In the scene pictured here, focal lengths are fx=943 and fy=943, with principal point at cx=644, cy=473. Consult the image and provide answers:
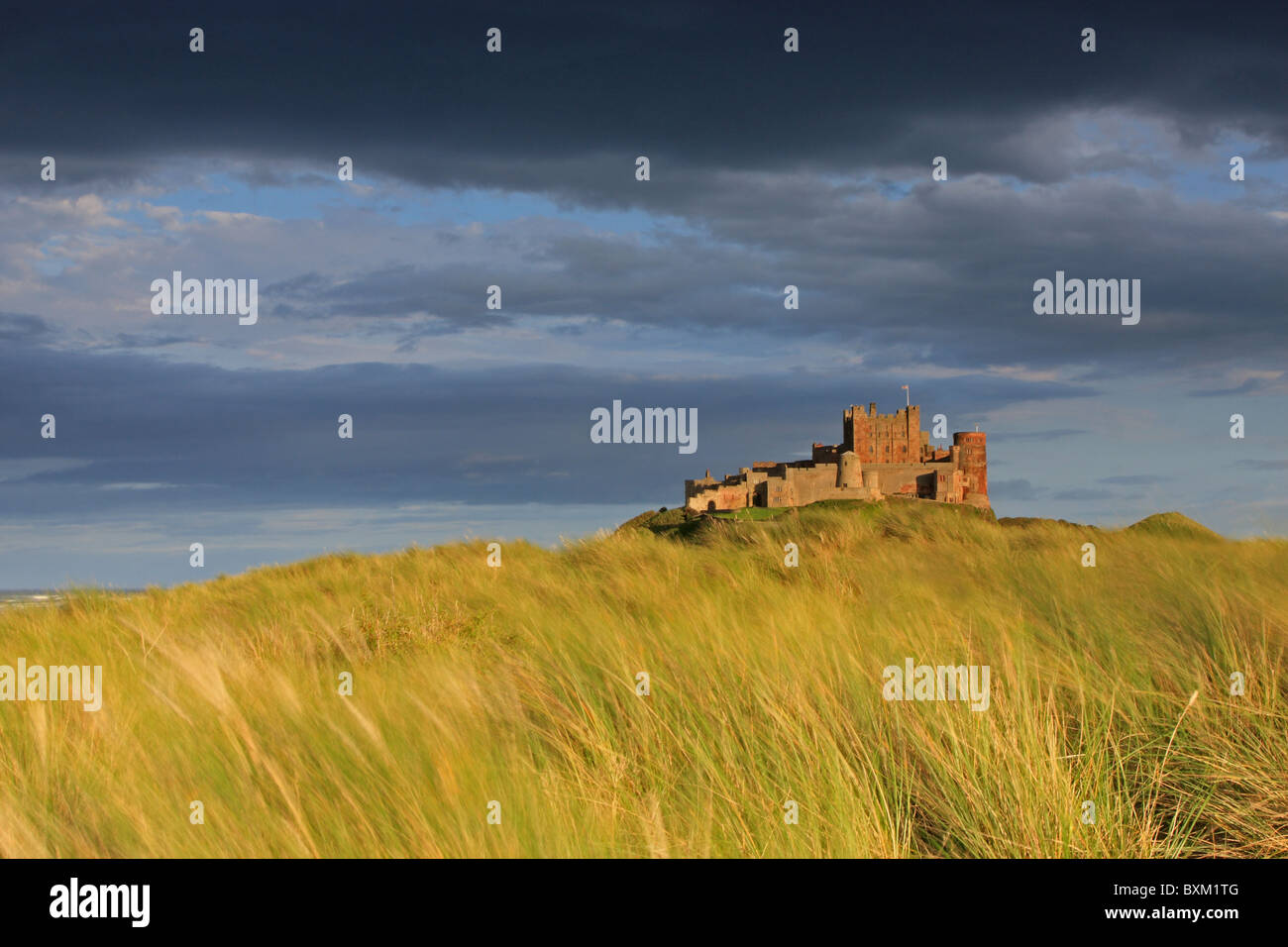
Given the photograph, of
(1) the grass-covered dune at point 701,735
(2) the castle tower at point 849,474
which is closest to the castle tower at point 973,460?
(2) the castle tower at point 849,474

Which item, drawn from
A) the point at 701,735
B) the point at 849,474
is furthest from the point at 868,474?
the point at 701,735

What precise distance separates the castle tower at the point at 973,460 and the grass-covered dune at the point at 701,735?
184ft

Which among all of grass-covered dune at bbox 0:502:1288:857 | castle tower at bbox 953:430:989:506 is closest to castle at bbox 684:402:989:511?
castle tower at bbox 953:430:989:506

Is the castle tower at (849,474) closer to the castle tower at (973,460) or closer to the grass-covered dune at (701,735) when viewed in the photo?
the castle tower at (973,460)

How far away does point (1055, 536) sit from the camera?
14531mm

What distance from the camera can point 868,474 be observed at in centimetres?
6100

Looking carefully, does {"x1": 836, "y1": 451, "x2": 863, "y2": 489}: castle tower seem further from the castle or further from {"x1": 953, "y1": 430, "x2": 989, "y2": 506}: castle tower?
{"x1": 953, "y1": 430, "x2": 989, "y2": 506}: castle tower

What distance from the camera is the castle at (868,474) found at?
57.8m

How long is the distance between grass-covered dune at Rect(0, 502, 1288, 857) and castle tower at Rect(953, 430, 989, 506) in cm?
5612

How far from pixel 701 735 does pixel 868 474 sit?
5777 centimetres

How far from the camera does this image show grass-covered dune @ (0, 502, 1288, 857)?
4047 millimetres

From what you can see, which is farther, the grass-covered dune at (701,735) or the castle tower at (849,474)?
the castle tower at (849,474)

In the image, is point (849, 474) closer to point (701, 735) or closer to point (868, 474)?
point (868, 474)
